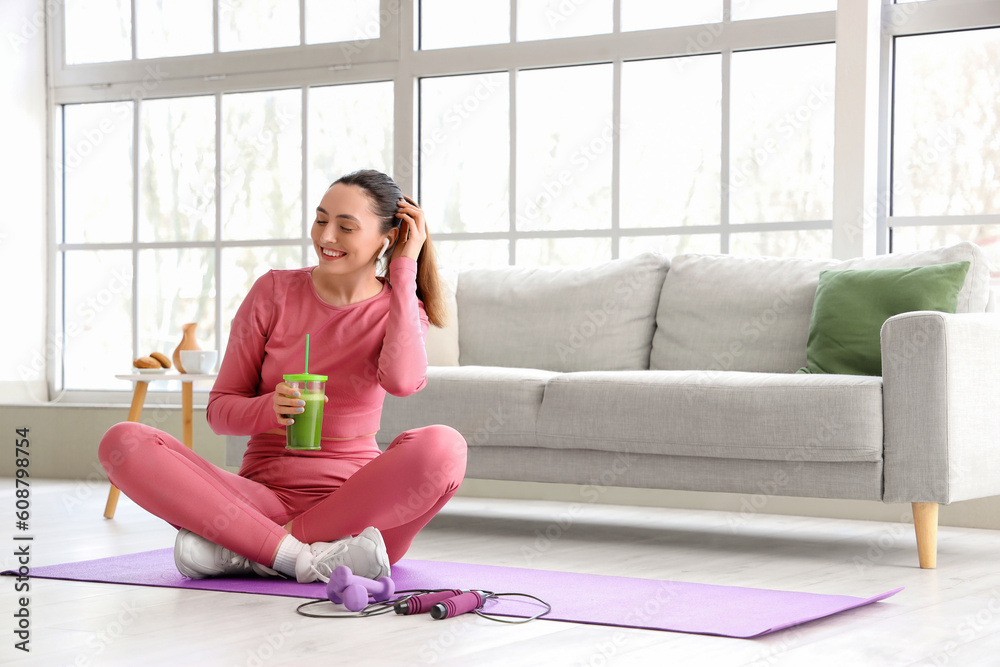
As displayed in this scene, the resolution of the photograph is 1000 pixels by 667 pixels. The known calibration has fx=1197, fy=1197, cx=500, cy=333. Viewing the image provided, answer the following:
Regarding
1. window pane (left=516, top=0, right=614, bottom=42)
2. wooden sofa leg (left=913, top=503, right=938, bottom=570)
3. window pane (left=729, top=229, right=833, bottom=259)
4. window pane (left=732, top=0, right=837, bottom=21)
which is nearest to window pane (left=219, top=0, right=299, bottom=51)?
window pane (left=516, top=0, right=614, bottom=42)

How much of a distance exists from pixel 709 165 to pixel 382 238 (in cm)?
217

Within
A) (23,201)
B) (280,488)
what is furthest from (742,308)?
(23,201)

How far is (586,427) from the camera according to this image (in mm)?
3193

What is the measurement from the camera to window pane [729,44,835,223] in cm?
418

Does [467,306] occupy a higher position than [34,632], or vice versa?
[467,306]

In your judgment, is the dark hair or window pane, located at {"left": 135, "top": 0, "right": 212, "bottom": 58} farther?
window pane, located at {"left": 135, "top": 0, "right": 212, "bottom": 58}

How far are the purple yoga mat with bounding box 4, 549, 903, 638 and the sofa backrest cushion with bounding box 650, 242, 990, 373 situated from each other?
118cm

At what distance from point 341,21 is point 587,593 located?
3.32 m

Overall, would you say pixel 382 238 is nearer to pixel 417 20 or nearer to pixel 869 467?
pixel 869 467

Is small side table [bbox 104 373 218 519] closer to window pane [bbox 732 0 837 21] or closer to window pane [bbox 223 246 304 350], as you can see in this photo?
window pane [bbox 223 246 304 350]

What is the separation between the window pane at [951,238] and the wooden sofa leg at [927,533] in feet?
4.25

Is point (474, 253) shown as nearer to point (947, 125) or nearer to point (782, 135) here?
point (782, 135)

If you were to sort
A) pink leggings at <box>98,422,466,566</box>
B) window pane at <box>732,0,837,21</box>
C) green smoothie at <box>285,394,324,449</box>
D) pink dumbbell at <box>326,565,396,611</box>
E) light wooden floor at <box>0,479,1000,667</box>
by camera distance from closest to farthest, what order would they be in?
light wooden floor at <box>0,479,1000,667</box> → pink dumbbell at <box>326,565,396,611</box> → green smoothie at <box>285,394,324,449</box> → pink leggings at <box>98,422,466,566</box> → window pane at <box>732,0,837,21</box>

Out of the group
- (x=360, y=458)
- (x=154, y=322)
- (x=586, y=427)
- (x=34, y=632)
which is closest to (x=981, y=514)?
(x=586, y=427)
